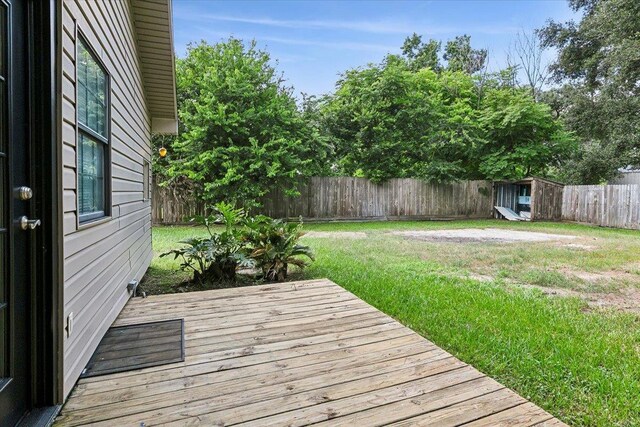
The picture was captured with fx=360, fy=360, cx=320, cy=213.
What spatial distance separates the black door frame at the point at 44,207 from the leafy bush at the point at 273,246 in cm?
262

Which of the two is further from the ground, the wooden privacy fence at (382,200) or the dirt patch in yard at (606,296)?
the wooden privacy fence at (382,200)

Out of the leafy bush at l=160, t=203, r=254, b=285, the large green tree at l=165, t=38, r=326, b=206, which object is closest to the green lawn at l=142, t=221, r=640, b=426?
the leafy bush at l=160, t=203, r=254, b=285

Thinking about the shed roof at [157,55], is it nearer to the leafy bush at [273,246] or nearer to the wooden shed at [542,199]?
the leafy bush at [273,246]

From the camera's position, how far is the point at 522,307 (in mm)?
3229

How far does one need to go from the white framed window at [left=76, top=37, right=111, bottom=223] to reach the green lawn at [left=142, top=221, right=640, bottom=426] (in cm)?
168

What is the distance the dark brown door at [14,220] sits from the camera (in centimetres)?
136

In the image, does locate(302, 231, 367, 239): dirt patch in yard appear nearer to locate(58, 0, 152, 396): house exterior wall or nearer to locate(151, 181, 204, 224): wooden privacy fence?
locate(151, 181, 204, 224): wooden privacy fence

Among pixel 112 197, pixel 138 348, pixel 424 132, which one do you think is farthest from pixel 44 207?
pixel 424 132

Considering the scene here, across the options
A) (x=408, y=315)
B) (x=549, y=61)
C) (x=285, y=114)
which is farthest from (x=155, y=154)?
(x=549, y=61)

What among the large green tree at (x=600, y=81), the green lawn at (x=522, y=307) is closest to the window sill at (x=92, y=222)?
the green lawn at (x=522, y=307)

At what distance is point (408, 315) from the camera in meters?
3.01

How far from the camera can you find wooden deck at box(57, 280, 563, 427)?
1565mm

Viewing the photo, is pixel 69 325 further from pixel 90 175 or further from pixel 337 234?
pixel 337 234

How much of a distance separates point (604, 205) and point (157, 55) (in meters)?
12.0
